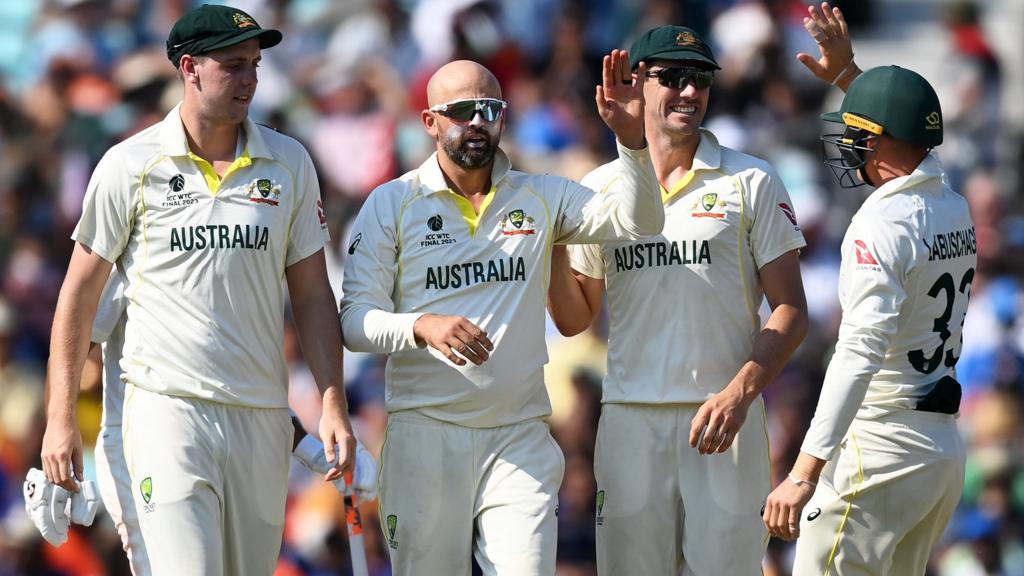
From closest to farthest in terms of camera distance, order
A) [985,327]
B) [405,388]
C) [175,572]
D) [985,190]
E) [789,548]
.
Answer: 1. [175,572]
2. [405,388]
3. [789,548]
4. [985,327]
5. [985,190]

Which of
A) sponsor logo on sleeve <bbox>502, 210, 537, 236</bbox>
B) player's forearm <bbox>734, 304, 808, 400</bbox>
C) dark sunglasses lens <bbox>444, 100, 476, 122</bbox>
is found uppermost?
dark sunglasses lens <bbox>444, 100, 476, 122</bbox>

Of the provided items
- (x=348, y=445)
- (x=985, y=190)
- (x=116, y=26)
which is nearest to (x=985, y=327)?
(x=985, y=190)

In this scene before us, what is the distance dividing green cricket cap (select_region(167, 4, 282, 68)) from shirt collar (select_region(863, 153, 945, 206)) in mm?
2408

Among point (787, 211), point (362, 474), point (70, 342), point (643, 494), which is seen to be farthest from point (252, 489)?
point (787, 211)

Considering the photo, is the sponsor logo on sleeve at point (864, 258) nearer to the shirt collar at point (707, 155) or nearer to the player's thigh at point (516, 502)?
the shirt collar at point (707, 155)

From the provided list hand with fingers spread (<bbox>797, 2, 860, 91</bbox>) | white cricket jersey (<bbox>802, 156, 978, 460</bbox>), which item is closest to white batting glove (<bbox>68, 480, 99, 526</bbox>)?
white cricket jersey (<bbox>802, 156, 978, 460</bbox>)

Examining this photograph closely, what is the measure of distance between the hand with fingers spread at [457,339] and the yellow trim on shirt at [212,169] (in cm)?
99

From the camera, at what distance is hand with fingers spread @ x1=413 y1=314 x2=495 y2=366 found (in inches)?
240

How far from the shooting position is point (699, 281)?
22.5 ft

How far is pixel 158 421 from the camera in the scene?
633cm

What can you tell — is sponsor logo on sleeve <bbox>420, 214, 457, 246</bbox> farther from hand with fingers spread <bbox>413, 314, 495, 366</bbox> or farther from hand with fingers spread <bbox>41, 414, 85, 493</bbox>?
hand with fingers spread <bbox>41, 414, 85, 493</bbox>

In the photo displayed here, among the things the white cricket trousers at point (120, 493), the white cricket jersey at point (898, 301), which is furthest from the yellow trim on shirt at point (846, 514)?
the white cricket trousers at point (120, 493)

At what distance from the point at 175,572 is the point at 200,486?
327 millimetres

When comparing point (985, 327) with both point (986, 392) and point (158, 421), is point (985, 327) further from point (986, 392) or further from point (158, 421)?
point (158, 421)
